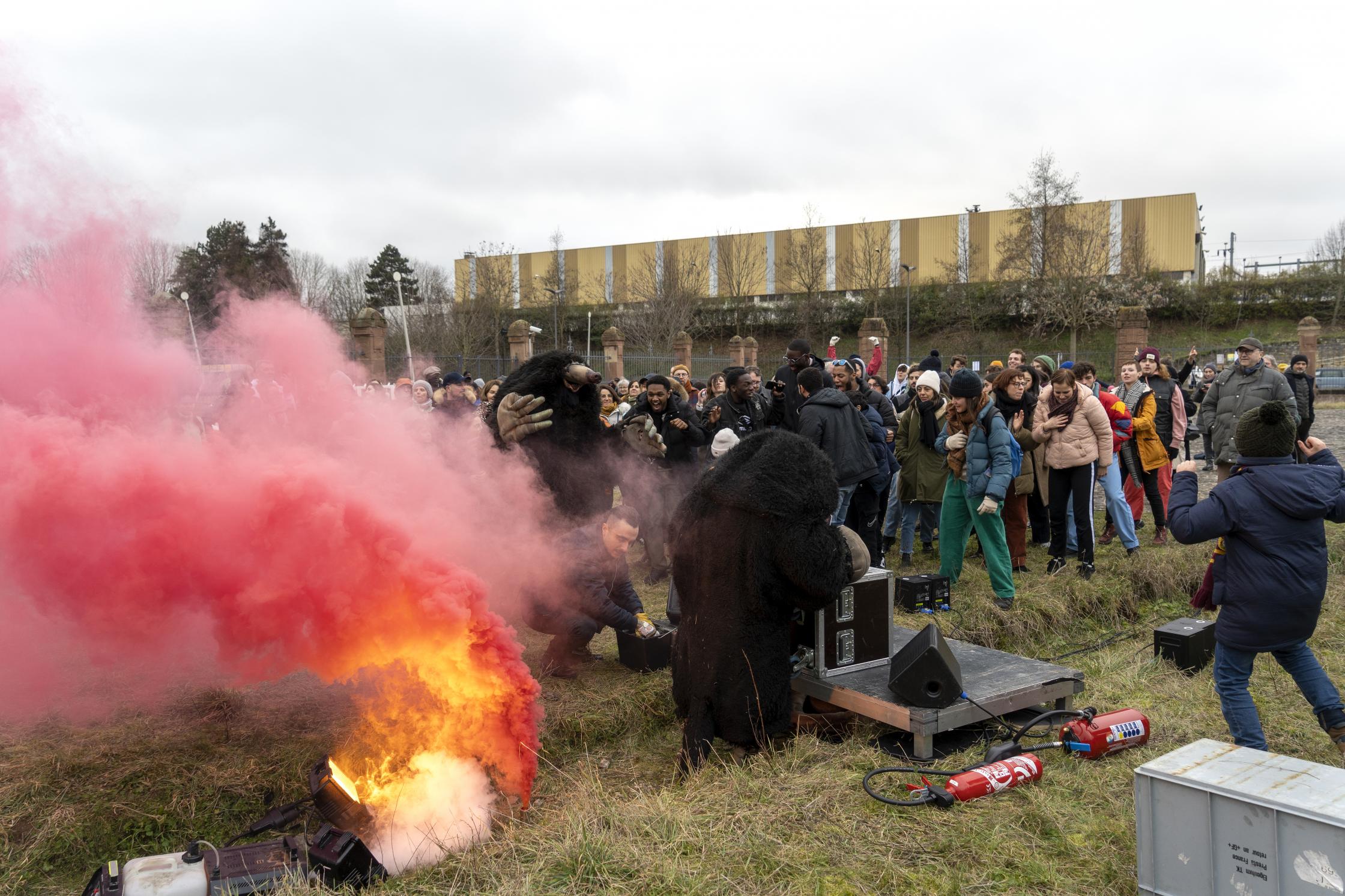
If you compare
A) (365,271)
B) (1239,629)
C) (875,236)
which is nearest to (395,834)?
(1239,629)

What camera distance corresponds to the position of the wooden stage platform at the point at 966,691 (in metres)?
4.93

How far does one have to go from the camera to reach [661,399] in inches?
331

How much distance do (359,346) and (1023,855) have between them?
1727 centimetres

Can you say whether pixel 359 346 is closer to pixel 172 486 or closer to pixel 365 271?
pixel 172 486

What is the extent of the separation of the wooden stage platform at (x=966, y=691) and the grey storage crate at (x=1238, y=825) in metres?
1.50

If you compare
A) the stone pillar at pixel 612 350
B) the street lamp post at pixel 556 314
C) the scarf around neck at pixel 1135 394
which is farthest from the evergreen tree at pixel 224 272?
the street lamp post at pixel 556 314

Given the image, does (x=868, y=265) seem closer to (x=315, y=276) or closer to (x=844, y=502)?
(x=315, y=276)

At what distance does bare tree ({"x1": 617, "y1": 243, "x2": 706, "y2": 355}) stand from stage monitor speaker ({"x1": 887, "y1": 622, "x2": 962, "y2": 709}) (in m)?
31.2

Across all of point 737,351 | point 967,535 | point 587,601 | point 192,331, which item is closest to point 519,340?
point 737,351

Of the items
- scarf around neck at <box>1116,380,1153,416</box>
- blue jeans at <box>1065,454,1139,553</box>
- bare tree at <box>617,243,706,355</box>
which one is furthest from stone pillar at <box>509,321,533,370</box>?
blue jeans at <box>1065,454,1139,553</box>

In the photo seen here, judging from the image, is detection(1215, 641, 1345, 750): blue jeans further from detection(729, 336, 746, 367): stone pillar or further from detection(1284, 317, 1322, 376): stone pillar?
detection(1284, 317, 1322, 376): stone pillar

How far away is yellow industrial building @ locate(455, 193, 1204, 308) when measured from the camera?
1822 inches

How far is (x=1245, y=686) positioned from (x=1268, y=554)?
75cm

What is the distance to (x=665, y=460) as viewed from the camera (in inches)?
344
